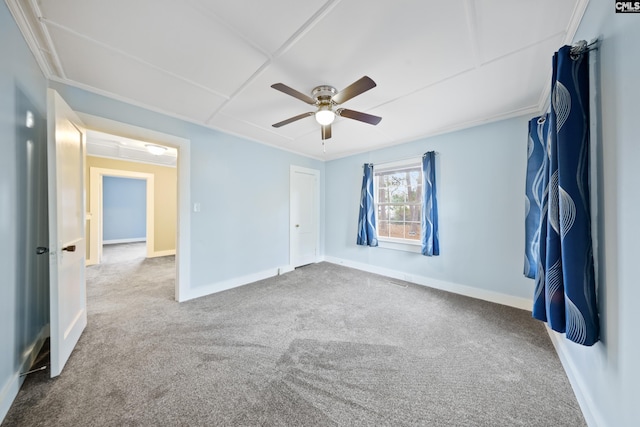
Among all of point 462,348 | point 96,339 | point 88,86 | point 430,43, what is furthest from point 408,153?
point 96,339

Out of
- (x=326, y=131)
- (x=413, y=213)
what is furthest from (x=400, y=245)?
(x=326, y=131)

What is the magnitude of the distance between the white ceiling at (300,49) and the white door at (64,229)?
0.48m

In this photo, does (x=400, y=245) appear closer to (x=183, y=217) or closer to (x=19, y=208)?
(x=183, y=217)

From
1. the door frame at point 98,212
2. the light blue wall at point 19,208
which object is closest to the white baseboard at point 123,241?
the door frame at point 98,212

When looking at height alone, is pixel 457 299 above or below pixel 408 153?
below

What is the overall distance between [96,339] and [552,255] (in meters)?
3.60

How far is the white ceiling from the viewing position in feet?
4.25

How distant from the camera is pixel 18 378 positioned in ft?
4.60

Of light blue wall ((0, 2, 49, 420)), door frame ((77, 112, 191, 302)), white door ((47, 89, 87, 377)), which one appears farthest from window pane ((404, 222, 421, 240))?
light blue wall ((0, 2, 49, 420))

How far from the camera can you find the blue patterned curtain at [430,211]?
322 centimetres

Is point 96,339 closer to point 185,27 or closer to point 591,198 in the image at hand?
point 185,27

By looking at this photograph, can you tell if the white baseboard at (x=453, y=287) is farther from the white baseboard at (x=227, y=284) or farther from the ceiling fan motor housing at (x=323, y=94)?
the ceiling fan motor housing at (x=323, y=94)

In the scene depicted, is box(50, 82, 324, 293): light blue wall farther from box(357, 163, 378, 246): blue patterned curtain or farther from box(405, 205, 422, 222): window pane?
box(405, 205, 422, 222): window pane

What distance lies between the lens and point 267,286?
11.0 feet
